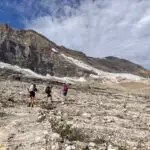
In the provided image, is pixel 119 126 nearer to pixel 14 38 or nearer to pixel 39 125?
pixel 39 125

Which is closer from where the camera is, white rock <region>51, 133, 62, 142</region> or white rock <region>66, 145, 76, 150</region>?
white rock <region>66, 145, 76, 150</region>

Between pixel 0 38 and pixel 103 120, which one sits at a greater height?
pixel 0 38

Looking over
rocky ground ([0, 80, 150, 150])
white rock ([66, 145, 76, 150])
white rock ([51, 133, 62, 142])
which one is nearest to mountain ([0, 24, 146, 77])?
rocky ground ([0, 80, 150, 150])

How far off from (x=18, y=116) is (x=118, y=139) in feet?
29.8

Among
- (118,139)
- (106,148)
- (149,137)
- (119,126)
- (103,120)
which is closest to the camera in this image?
(106,148)

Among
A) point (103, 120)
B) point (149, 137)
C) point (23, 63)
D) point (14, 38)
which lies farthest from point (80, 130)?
point (14, 38)

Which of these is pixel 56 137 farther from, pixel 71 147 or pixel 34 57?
pixel 34 57

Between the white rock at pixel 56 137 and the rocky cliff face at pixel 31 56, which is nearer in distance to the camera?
the white rock at pixel 56 137

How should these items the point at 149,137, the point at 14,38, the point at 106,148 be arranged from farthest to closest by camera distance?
the point at 14,38, the point at 149,137, the point at 106,148

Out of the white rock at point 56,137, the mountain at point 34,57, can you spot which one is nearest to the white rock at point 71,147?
the white rock at point 56,137

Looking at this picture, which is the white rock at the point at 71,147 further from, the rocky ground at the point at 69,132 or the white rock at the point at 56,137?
the white rock at the point at 56,137

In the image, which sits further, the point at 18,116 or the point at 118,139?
the point at 18,116

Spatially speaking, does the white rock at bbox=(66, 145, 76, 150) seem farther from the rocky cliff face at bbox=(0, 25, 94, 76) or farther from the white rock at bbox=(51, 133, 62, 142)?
the rocky cliff face at bbox=(0, 25, 94, 76)

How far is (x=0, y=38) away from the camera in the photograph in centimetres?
17350
